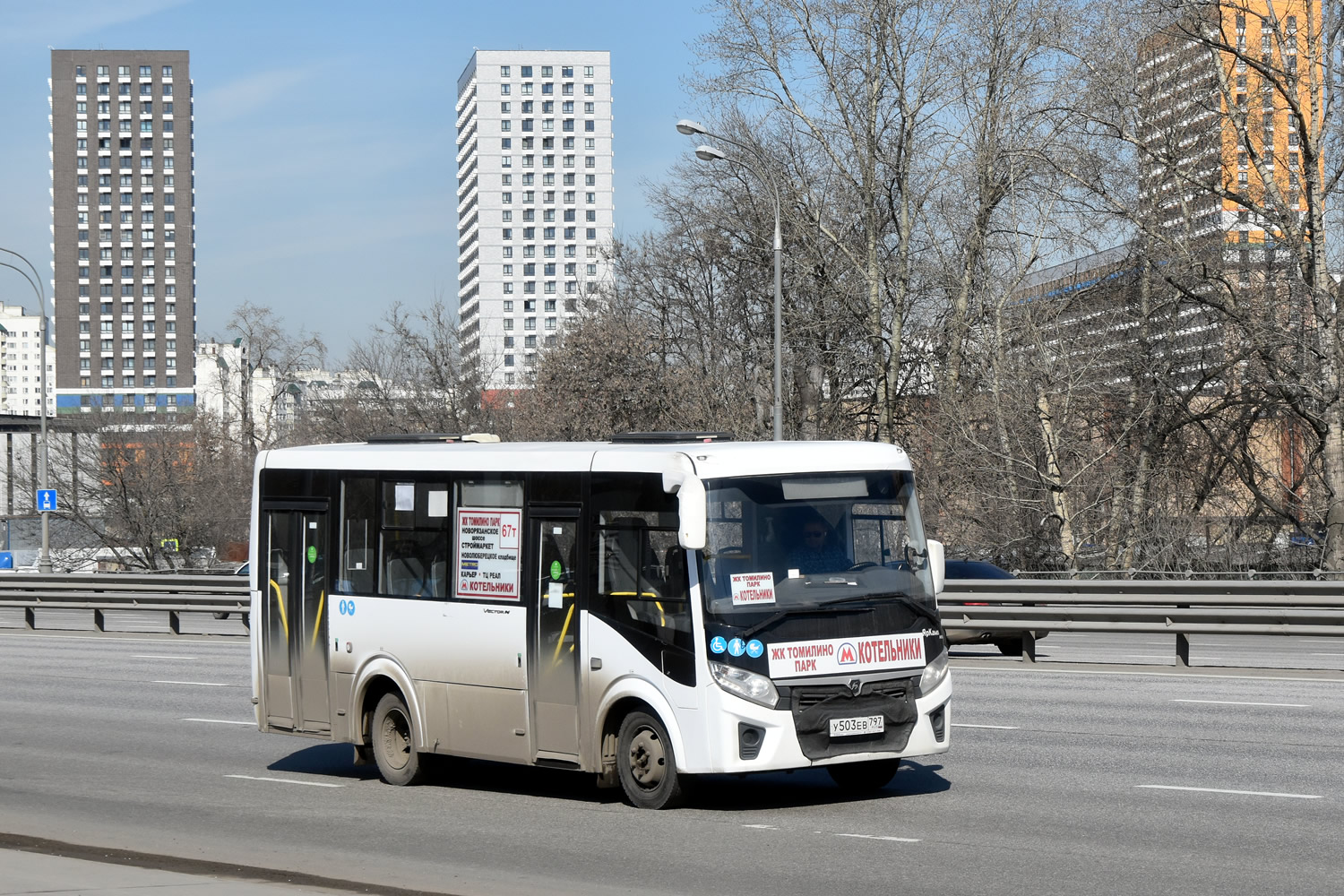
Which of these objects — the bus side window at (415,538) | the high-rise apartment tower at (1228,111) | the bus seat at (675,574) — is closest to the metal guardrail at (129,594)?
the bus side window at (415,538)

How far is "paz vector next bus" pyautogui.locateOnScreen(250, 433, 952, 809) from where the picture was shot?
945 cm

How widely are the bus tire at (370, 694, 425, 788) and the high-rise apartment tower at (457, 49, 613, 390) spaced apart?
16504 centimetres

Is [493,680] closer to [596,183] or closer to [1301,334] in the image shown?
[1301,334]

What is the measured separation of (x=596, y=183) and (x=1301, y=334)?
516 feet

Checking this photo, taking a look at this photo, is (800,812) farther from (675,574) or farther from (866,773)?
(675,574)

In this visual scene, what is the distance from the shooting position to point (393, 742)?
11477 mm

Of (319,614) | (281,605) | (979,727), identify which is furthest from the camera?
(979,727)

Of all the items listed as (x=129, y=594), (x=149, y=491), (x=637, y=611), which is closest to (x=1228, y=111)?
(x=129, y=594)

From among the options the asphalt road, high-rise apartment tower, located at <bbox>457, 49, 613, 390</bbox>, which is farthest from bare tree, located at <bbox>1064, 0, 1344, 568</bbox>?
high-rise apartment tower, located at <bbox>457, 49, 613, 390</bbox>

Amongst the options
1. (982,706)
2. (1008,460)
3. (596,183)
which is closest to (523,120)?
(596,183)

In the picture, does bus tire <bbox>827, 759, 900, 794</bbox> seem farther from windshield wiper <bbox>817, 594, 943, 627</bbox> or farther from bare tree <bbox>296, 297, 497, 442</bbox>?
bare tree <bbox>296, 297, 497, 442</bbox>

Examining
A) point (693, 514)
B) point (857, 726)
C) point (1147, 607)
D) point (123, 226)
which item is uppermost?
point (123, 226)

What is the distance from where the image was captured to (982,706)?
15.0 metres

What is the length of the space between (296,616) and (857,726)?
4885 millimetres
